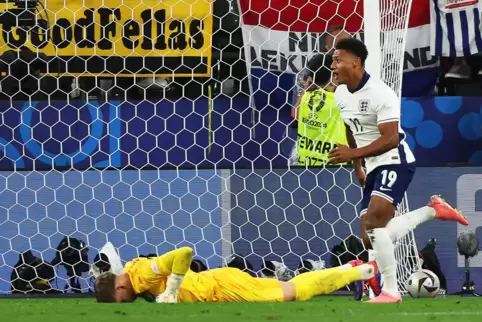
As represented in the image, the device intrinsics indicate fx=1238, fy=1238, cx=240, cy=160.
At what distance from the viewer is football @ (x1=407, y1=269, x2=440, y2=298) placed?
27.8 ft

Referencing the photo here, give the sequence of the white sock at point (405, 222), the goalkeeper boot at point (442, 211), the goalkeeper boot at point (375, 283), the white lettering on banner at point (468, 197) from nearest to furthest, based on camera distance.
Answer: the white sock at point (405, 222) < the goalkeeper boot at point (375, 283) < the goalkeeper boot at point (442, 211) < the white lettering on banner at point (468, 197)

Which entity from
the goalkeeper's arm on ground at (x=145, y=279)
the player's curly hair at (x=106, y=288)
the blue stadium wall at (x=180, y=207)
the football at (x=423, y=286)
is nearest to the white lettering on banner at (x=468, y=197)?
the blue stadium wall at (x=180, y=207)

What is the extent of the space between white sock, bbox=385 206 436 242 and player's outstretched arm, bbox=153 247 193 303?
1.39 m

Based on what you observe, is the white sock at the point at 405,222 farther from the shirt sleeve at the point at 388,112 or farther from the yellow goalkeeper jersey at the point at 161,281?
the yellow goalkeeper jersey at the point at 161,281

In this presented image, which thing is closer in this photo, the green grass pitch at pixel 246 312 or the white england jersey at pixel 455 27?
the green grass pitch at pixel 246 312

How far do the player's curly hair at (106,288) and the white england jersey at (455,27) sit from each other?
4070mm

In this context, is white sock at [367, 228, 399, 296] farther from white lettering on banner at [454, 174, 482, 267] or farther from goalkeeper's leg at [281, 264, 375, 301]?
white lettering on banner at [454, 174, 482, 267]

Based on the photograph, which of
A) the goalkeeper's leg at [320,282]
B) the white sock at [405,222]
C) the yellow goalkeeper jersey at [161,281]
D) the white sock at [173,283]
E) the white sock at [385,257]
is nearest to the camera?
the white sock at [173,283]

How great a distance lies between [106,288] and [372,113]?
1957 millimetres

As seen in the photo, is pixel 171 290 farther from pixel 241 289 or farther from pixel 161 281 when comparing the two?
pixel 241 289

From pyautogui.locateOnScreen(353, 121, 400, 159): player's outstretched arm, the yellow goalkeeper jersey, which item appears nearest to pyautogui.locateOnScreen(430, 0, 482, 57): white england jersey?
pyautogui.locateOnScreen(353, 121, 400, 159): player's outstretched arm

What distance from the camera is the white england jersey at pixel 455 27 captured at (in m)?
10.4

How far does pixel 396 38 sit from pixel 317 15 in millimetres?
896

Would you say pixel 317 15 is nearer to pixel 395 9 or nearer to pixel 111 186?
pixel 395 9
